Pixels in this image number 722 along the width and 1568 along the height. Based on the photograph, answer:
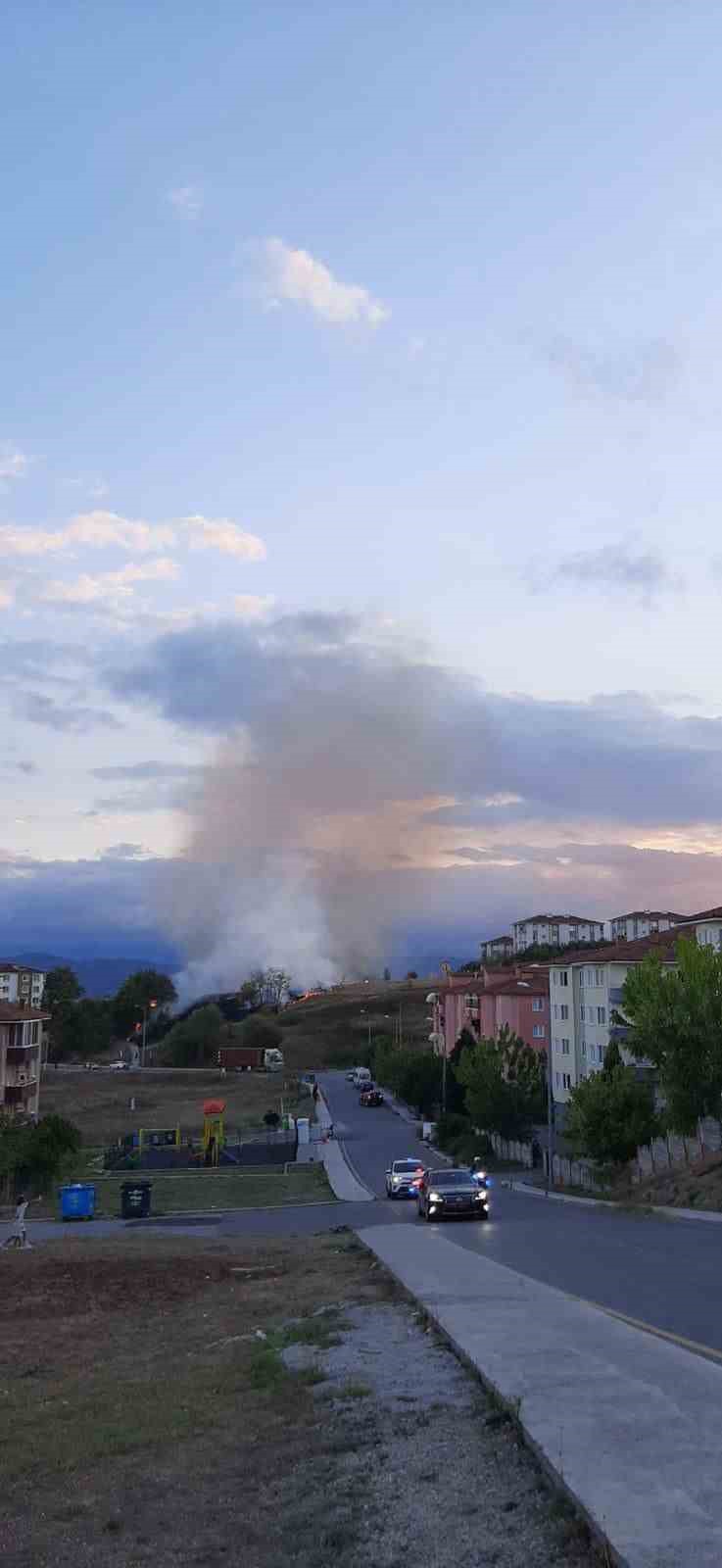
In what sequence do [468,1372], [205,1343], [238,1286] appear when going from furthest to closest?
1. [238,1286]
2. [205,1343]
3. [468,1372]

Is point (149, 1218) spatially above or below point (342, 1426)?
below

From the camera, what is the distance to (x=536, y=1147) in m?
58.7

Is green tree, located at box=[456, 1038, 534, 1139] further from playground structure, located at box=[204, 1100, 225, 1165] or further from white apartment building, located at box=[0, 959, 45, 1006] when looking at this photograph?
white apartment building, located at box=[0, 959, 45, 1006]

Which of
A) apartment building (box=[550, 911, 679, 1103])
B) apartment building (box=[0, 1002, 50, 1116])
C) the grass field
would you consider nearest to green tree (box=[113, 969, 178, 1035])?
apartment building (box=[550, 911, 679, 1103])

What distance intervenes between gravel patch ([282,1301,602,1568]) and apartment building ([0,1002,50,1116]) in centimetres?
5552

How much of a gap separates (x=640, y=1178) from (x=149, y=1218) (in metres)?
16.8

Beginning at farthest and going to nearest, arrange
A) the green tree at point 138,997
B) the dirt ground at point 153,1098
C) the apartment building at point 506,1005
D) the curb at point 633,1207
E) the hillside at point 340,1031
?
the green tree at point 138,997
the hillside at point 340,1031
the apartment building at point 506,1005
the dirt ground at point 153,1098
the curb at point 633,1207

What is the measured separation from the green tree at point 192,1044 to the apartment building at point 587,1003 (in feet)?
272

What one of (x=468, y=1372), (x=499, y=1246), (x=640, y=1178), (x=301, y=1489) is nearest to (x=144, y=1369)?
(x=468, y=1372)

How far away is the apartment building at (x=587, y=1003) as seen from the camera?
2751 inches

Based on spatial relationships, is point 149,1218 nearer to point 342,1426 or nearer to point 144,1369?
point 144,1369

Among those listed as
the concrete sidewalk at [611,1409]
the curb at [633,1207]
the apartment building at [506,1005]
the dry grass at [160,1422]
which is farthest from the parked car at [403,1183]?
the apartment building at [506,1005]

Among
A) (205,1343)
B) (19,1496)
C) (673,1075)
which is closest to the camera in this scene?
(19,1496)

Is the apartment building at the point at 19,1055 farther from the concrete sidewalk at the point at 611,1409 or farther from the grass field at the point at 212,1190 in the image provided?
the concrete sidewalk at the point at 611,1409
